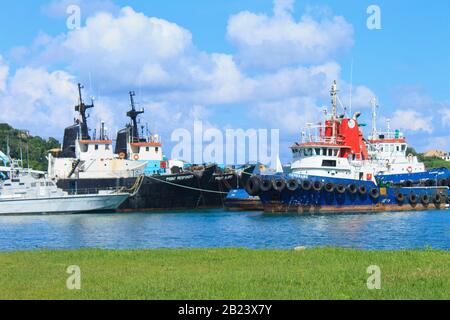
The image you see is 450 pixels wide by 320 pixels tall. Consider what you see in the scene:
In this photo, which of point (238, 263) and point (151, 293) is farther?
point (238, 263)

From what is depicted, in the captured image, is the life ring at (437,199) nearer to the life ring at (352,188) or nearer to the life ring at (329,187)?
the life ring at (352,188)

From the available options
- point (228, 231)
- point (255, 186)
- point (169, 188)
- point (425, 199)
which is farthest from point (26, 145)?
point (228, 231)

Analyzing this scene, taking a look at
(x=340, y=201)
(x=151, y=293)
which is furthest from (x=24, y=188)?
(x=151, y=293)

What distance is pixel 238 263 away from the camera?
1642 cm

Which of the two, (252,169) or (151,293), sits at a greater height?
(252,169)

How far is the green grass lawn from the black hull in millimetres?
33913

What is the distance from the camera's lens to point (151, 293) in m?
12.1

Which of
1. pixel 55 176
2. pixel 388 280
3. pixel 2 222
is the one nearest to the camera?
pixel 388 280

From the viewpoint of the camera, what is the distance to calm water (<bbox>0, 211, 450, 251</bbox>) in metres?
27.3

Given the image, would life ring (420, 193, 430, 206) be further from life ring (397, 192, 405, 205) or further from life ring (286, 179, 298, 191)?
life ring (286, 179, 298, 191)

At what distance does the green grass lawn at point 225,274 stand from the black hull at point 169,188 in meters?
33.9

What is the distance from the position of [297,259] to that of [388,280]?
12.1ft
